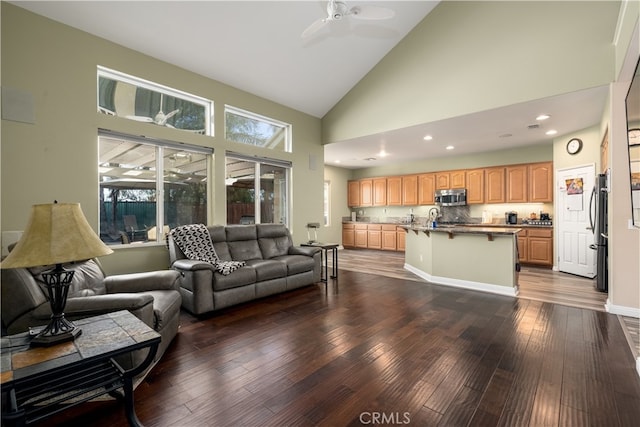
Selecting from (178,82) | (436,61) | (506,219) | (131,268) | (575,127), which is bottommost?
(131,268)

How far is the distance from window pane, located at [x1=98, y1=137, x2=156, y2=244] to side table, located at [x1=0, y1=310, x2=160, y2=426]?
86.2 inches

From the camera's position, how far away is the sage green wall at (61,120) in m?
2.87

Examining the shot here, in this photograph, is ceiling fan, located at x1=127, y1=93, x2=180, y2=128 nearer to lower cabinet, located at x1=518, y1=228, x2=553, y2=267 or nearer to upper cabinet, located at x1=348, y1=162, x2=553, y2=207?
upper cabinet, located at x1=348, y1=162, x2=553, y2=207

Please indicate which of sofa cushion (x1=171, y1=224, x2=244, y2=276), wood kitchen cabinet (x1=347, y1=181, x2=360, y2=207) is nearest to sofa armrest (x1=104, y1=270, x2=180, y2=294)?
sofa cushion (x1=171, y1=224, x2=244, y2=276)

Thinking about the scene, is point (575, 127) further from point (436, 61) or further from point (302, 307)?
point (302, 307)

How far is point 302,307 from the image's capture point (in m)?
3.67

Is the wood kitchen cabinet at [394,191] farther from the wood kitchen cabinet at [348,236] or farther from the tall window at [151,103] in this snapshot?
the tall window at [151,103]

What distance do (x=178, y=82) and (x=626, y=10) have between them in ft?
17.3

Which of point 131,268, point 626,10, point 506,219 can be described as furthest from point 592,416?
point 506,219

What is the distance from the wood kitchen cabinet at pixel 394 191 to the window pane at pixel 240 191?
4747 millimetres

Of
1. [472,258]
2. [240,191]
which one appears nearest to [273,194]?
[240,191]

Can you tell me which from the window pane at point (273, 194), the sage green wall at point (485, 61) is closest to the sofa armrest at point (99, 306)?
the window pane at point (273, 194)

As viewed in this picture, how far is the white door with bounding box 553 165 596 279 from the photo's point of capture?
199 inches

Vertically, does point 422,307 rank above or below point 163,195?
below
